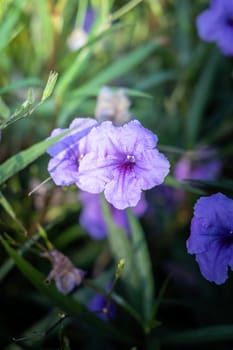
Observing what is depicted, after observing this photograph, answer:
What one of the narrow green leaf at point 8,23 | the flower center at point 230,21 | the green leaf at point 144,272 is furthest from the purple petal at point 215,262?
the flower center at point 230,21

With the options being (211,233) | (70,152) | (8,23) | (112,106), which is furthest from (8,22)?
(211,233)

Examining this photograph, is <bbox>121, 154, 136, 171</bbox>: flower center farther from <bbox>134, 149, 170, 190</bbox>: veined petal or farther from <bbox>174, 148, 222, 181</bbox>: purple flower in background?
<bbox>174, 148, 222, 181</bbox>: purple flower in background

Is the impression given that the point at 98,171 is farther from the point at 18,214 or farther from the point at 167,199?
the point at 167,199

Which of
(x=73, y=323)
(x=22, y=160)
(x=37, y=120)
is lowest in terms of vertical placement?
(x=73, y=323)

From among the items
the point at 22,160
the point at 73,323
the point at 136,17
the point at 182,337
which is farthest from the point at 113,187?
the point at 136,17

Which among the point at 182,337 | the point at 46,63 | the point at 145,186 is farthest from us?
the point at 46,63

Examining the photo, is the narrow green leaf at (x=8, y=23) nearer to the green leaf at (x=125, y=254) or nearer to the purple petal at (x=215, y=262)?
the green leaf at (x=125, y=254)

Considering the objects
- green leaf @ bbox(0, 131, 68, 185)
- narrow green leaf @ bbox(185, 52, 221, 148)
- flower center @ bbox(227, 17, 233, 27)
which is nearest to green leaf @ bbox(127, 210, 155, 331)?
green leaf @ bbox(0, 131, 68, 185)

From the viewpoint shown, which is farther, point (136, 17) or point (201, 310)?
point (136, 17)
